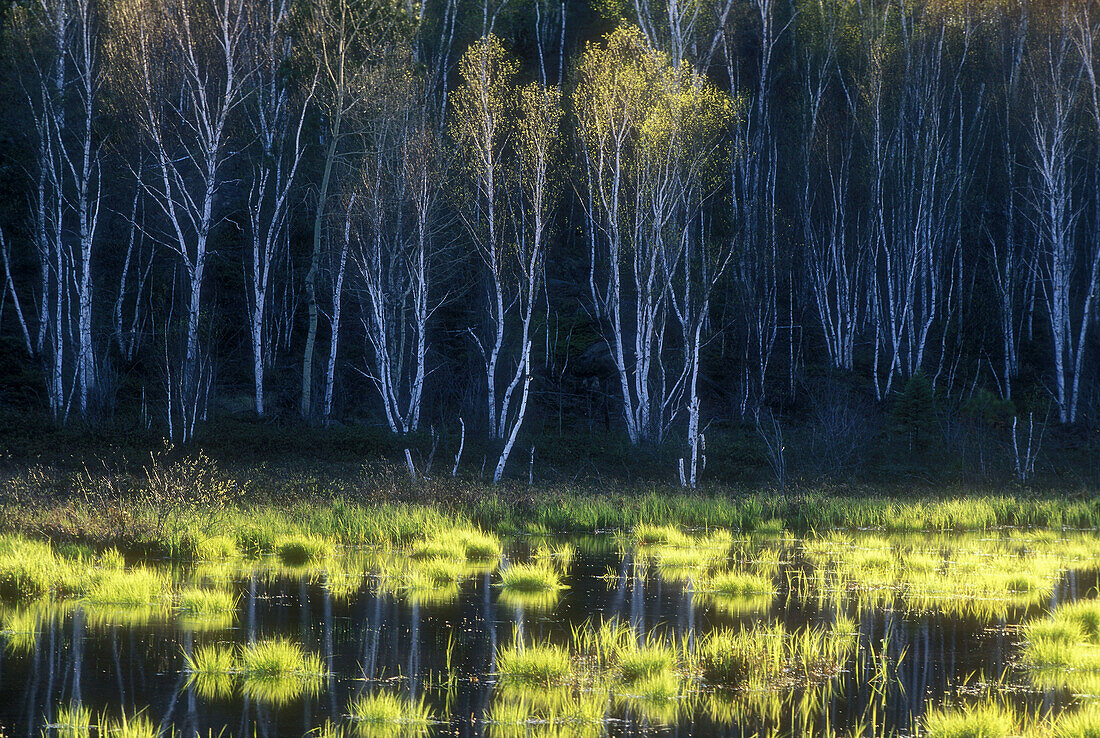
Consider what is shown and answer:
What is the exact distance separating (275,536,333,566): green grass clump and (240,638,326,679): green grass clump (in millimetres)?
5715

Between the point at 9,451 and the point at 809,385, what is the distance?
865 inches

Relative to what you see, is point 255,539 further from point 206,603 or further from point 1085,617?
point 1085,617

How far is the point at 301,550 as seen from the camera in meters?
14.3

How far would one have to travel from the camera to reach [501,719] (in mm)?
7070

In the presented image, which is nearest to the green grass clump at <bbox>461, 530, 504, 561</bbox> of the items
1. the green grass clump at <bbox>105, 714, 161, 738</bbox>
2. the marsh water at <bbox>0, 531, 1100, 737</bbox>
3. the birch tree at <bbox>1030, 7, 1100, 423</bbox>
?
the marsh water at <bbox>0, 531, 1100, 737</bbox>

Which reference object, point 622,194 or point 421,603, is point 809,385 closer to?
point 622,194

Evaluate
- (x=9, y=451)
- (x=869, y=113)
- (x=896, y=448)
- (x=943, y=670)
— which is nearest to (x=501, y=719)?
(x=943, y=670)

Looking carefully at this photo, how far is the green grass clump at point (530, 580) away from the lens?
12125mm

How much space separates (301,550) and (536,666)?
Result: 22.9ft

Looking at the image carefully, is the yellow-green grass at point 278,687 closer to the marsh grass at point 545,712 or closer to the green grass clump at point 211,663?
the green grass clump at point 211,663

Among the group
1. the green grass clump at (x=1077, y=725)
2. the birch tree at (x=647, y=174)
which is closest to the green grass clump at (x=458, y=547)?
the green grass clump at (x=1077, y=725)

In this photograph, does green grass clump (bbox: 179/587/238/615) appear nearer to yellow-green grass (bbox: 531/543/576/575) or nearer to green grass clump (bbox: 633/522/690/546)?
yellow-green grass (bbox: 531/543/576/575)

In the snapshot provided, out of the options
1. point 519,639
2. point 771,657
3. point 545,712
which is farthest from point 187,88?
point 545,712

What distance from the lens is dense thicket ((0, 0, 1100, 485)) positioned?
2753cm
